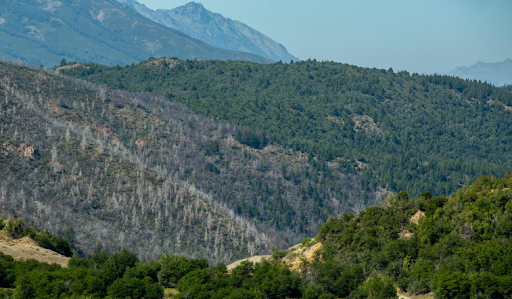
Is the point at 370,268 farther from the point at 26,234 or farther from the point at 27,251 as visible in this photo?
the point at 26,234

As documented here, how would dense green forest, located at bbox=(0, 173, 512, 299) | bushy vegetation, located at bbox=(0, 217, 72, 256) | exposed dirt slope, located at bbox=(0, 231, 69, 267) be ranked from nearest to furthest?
dense green forest, located at bbox=(0, 173, 512, 299), exposed dirt slope, located at bbox=(0, 231, 69, 267), bushy vegetation, located at bbox=(0, 217, 72, 256)

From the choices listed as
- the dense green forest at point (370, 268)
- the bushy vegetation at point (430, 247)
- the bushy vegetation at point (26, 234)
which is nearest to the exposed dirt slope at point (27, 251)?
the bushy vegetation at point (26, 234)

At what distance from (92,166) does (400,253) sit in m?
103

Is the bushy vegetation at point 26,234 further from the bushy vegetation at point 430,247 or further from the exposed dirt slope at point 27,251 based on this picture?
the bushy vegetation at point 430,247

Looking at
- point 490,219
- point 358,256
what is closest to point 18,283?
point 358,256

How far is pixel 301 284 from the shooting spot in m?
70.6

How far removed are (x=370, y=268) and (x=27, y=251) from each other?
37.2 m

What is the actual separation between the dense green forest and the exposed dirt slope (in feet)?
14.2

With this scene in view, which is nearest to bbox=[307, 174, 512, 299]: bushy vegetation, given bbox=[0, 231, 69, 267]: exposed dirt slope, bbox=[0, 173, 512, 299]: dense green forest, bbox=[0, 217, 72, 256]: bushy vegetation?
bbox=[0, 173, 512, 299]: dense green forest

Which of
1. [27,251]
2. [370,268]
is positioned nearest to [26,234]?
[27,251]

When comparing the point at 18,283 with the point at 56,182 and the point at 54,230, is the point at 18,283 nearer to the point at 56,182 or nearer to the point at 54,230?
the point at 54,230

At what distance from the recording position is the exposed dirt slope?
260 ft

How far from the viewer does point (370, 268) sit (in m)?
74.2

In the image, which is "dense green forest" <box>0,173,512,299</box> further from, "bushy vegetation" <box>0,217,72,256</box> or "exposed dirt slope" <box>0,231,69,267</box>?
"bushy vegetation" <box>0,217,72,256</box>
